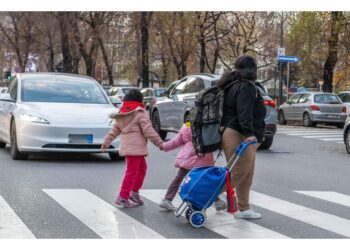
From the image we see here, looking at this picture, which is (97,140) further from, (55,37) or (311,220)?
(55,37)

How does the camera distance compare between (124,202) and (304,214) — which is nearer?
(304,214)

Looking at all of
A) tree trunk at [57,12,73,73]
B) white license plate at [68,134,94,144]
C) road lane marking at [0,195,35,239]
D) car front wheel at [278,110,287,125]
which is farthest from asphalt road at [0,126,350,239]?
tree trunk at [57,12,73,73]

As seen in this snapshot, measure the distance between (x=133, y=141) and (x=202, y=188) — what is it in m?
1.30

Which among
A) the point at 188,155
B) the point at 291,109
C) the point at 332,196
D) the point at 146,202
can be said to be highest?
the point at 188,155

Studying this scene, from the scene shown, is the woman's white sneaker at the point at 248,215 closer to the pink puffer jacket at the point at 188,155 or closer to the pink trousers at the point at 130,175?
the pink puffer jacket at the point at 188,155

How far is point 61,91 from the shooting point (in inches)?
508

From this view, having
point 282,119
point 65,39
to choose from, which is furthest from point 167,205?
point 65,39

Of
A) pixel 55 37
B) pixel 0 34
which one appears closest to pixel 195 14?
pixel 55 37

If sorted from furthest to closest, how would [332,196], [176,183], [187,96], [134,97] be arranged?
1. [187,96]
2. [332,196]
3. [134,97]
4. [176,183]

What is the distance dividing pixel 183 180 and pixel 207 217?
51cm

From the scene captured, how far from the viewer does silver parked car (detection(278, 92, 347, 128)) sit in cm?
2752

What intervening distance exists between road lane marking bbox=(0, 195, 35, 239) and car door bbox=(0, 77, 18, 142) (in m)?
5.34

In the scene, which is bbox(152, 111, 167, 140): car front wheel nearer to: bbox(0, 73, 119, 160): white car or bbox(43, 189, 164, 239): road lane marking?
bbox(0, 73, 119, 160): white car

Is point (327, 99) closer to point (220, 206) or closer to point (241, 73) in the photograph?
point (220, 206)
